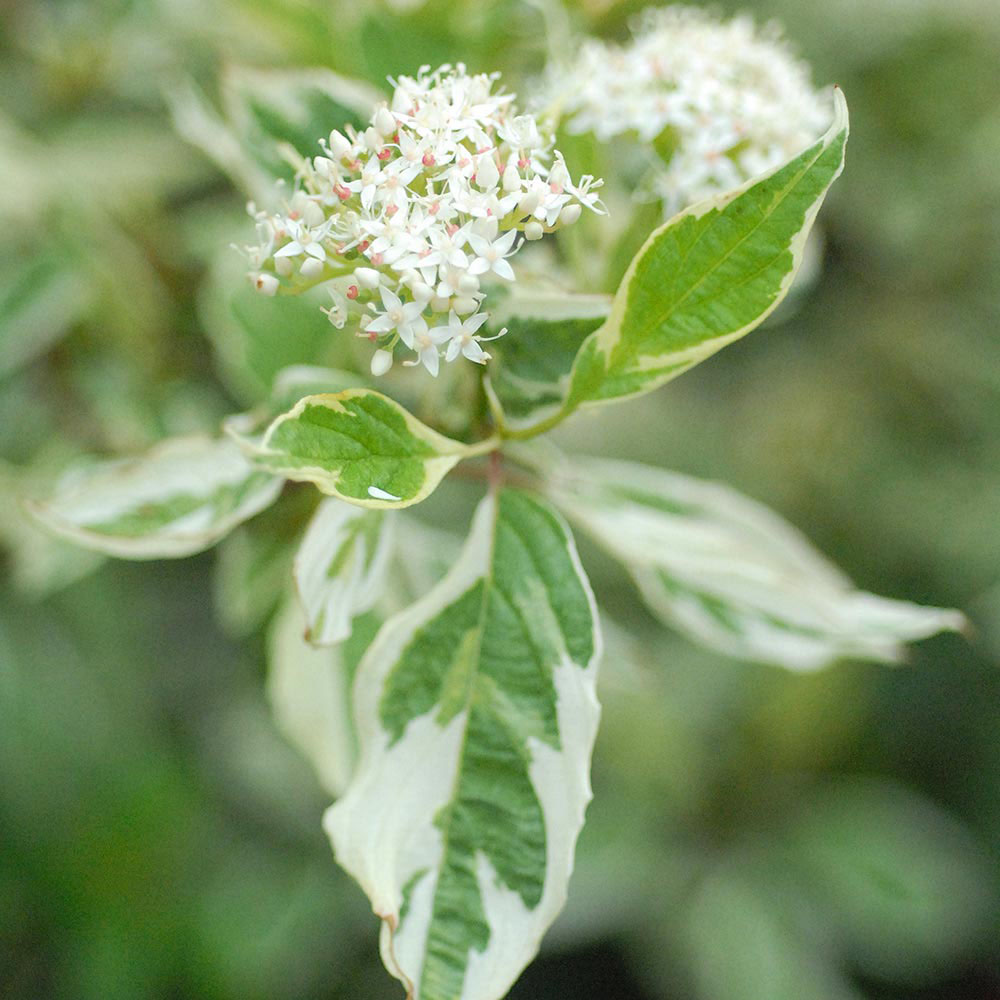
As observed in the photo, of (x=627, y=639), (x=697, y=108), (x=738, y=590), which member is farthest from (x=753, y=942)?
(x=697, y=108)

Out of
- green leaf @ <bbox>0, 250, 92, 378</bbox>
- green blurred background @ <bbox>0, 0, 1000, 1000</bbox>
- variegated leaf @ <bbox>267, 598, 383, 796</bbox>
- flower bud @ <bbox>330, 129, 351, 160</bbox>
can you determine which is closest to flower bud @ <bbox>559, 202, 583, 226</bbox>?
flower bud @ <bbox>330, 129, 351, 160</bbox>

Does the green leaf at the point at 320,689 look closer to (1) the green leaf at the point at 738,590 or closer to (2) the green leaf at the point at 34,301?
(1) the green leaf at the point at 738,590

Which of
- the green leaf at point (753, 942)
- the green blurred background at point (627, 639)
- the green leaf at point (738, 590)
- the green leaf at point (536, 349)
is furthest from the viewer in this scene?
the green leaf at point (753, 942)

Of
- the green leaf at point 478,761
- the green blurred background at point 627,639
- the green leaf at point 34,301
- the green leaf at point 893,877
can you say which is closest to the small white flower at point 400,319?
the green leaf at point 478,761

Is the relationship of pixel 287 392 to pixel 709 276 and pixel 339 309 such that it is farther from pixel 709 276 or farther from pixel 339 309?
pixel 709 276

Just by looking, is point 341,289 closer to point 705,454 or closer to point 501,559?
point 501,559

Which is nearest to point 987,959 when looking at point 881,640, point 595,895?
point 595,895
